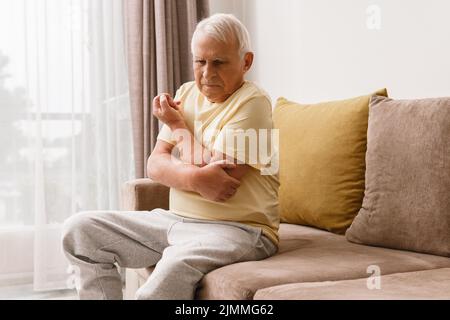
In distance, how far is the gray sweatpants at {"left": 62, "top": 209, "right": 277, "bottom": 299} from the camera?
1527 millimetres

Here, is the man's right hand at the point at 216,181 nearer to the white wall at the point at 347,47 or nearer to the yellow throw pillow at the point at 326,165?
the yellow throw pillow at the point at 326,165

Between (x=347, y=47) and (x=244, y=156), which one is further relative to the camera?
(x=347, y=47)

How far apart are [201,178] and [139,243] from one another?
0.92ft

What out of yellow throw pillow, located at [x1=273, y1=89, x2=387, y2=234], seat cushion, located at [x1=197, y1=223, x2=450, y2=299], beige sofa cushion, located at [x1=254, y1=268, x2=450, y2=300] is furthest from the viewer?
yellow throw pillow, located at [x1=273, y1=89, x2=387, y2=234]

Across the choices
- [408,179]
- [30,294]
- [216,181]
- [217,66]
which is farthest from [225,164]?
[30,294]

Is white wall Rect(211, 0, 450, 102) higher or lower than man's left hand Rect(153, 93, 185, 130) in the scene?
higher

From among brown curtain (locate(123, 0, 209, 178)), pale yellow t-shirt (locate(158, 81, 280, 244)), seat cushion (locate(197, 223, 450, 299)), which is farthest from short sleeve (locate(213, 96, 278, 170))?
brown curtain (locate(123, 0, 209, 178))

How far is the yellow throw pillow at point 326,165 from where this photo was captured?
188 cm

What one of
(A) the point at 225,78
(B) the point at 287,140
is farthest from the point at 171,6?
(A) the point at 225,78

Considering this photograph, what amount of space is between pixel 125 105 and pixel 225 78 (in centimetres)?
147

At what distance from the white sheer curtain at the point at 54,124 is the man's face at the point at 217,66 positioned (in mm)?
1381

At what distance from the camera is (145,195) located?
2.09 meters

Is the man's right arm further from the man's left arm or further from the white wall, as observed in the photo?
the white wall

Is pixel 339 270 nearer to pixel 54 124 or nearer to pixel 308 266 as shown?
pixel 308 266
